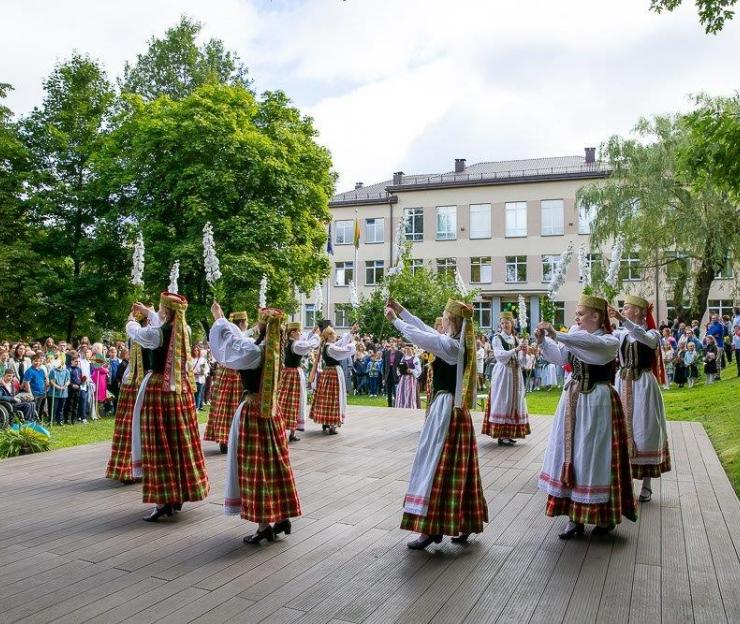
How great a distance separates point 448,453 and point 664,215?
23408 millimetres

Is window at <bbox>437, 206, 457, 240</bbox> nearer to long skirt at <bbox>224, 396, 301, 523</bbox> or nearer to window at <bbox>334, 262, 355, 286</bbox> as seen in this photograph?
window at <bbox>334, 262, 355, 286</bbox>

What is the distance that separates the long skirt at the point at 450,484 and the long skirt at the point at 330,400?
614 centimetres

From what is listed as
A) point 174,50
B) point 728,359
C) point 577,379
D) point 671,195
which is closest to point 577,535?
point 577,379

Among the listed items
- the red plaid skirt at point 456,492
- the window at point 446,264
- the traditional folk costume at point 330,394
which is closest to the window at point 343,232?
the window at point 446,264

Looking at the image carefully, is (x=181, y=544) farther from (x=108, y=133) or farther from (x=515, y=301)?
(x=515, y=301)

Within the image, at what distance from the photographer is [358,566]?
16.0ft

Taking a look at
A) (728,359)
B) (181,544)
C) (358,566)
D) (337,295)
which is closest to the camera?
(358,566)

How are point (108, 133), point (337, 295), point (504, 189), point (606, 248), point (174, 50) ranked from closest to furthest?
point (108, 133) → point (174, 50) → point (606, 248) → point (504, 189) → point (337, 295)

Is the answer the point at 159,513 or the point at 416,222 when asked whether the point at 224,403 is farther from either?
the point at 416,222

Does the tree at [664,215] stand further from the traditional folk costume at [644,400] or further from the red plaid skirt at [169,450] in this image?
the red plaid skirt at [169,450]

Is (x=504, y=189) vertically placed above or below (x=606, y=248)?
above

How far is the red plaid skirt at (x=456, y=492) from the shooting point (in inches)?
203

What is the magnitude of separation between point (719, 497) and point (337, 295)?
120ft

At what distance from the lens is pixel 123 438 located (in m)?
7.59
